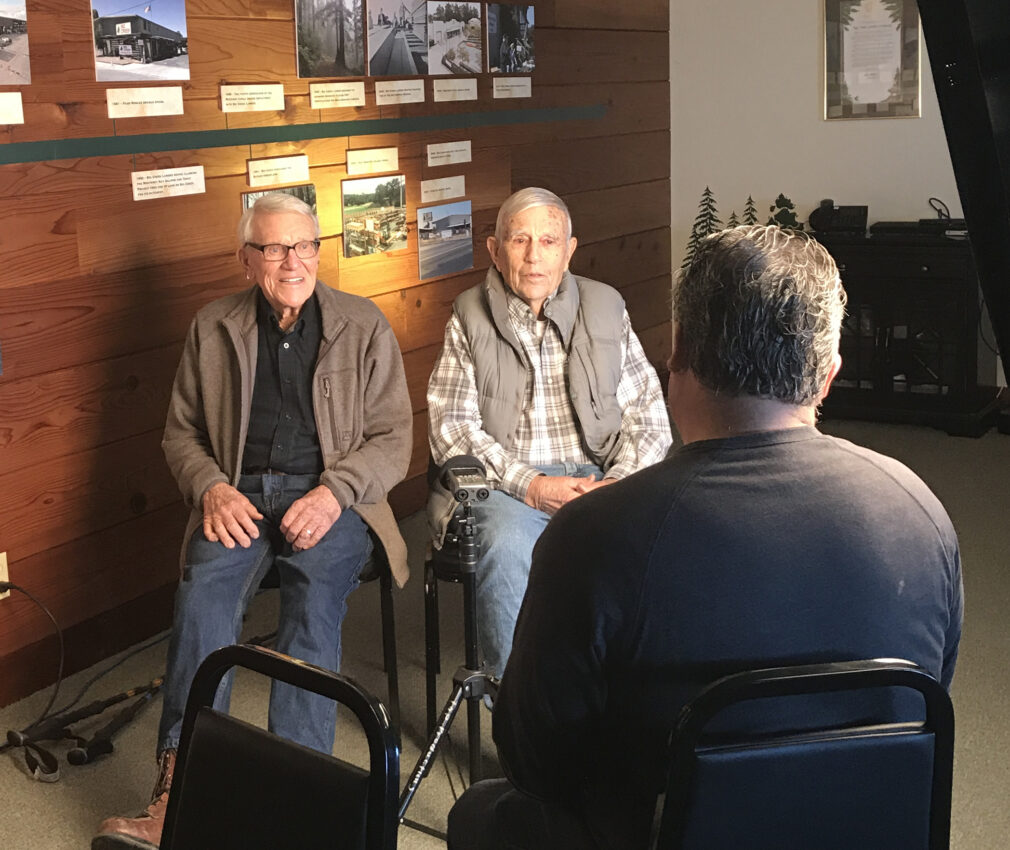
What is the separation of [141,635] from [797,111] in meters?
3.87

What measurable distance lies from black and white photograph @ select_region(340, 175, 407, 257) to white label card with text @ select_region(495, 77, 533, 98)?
0.63 meters

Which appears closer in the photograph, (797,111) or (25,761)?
(25,761)

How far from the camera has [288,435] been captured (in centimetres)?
284

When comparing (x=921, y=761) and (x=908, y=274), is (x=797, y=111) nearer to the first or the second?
(x=908, y=274)

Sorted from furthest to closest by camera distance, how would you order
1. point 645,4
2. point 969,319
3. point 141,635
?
1. point 645,4
2. point 969,319
3. point 141,635

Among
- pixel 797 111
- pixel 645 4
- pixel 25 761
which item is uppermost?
pixel 645 4

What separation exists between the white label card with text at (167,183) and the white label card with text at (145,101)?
0.15m

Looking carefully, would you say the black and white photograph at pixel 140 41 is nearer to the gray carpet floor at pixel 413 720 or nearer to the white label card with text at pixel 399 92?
the white label card with text at pixel 399 92

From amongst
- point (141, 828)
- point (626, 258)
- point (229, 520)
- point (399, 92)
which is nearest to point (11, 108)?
point (229, 520)

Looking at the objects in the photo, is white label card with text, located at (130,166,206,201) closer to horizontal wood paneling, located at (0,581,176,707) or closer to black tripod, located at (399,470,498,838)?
horizontal wood paneling, located at (0,581,176,707)

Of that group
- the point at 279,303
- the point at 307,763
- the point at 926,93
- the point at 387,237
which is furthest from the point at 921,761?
the point at 926,93

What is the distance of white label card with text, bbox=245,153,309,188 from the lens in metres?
3.55

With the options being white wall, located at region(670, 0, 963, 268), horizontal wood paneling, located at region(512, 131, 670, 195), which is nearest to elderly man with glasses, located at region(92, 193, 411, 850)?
horizontal wood paneling, located at region(512, 131, 670, 195)

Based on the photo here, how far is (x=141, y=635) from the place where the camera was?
345 centimetres
